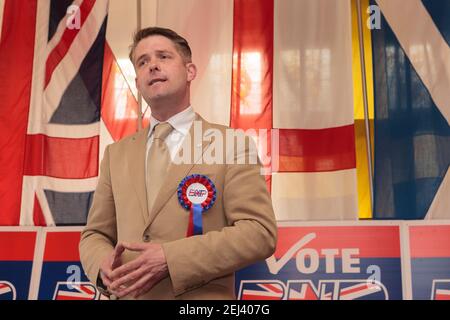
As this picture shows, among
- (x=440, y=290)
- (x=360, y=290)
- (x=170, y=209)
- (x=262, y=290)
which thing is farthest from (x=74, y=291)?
(x=440, y=290)

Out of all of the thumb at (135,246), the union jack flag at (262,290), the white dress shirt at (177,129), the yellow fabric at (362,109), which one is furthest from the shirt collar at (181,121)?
the yellow fabric at (362,109)

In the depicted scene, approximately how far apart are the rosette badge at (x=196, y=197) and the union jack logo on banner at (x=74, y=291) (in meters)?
1.61

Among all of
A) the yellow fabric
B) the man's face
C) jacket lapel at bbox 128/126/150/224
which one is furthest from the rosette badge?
the yellow fabric

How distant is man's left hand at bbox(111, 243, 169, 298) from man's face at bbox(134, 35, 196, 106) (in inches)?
20.4

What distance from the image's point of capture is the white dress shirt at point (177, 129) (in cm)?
155

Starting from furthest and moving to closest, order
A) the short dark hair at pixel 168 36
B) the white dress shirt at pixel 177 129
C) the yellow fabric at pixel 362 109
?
1. the yellow fabric at pixel 362 109
2. the short dark hair at pixel 168 36
3. the white dress shirt at pixel 177 129

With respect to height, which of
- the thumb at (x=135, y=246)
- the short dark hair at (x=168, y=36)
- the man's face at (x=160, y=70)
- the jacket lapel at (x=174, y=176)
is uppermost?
the short dark hair at (x=168, y=36)

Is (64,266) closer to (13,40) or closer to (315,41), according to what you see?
(13,40)

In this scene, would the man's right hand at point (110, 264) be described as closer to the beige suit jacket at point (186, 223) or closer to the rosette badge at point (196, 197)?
the beige suit jacket at point (186, 223)

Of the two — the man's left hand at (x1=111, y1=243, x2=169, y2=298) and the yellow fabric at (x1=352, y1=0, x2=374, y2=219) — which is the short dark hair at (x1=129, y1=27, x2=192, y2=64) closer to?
the man's left hand at (x1=111, y1=243, x2=169, y2=298)

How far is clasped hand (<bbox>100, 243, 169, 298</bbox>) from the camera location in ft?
4.16

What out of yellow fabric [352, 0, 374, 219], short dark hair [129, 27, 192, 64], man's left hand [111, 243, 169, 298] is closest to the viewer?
man's left hand [111, 243, 169, 298]

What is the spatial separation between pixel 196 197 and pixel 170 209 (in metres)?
0.08
